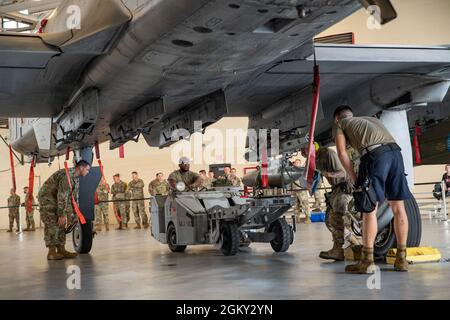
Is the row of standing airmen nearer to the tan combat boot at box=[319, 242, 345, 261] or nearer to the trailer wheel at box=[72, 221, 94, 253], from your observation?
the trailer wheel at box=[72, 221, 94, 253]

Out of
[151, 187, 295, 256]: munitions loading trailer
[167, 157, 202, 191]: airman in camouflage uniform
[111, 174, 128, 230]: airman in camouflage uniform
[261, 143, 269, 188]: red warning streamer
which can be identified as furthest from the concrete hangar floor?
[111, 174, 128, 230]: airman in camouflage uniform

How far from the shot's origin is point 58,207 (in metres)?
8.99

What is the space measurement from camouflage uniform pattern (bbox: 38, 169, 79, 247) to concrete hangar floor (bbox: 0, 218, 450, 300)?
0.44 m

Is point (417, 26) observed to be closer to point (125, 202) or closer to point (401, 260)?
point (125, 202)

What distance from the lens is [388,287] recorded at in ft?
15.7

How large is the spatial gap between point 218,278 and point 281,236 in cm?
276

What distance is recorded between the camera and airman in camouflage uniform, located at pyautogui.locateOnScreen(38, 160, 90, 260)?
8.93 metres

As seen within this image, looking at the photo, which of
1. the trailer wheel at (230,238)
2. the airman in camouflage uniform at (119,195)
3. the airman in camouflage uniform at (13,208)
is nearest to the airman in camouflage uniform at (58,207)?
the trailer wheel at (230,238)

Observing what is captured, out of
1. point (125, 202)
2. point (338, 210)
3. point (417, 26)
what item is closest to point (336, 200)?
point (338, 210)

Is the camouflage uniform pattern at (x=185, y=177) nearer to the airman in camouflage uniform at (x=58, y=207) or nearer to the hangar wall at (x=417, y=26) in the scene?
the airman in camouflage uniform at (x=58, y=207)

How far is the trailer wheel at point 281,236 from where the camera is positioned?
334 inches

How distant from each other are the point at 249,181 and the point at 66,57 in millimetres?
5367
